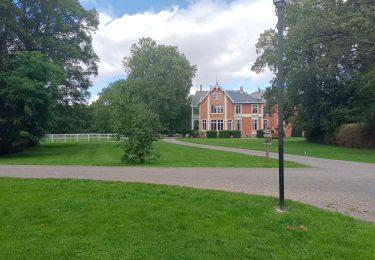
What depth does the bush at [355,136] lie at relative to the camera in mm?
34125

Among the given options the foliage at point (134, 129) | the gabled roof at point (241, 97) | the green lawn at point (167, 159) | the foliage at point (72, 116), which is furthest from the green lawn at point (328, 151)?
the gabled roof at point (241, 97)

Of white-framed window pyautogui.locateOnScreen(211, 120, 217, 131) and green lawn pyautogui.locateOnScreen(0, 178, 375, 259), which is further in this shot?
white-framed window pyautogui.locateOnScreen(211, 120, 217, 131)

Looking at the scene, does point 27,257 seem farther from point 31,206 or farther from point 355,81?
point 355,81

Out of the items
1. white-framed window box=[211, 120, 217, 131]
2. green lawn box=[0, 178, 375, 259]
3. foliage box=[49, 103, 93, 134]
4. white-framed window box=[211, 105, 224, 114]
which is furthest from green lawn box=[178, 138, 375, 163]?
white-framed window box=[211, 105, 224, 114]

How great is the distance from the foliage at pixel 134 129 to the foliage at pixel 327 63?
8910 millimetres

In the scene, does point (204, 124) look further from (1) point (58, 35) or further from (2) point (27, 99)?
(2) point (27, 99)

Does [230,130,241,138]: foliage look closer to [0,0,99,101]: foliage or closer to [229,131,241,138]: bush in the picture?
[229,131,241,138]: bush

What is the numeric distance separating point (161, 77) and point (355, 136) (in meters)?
39.5

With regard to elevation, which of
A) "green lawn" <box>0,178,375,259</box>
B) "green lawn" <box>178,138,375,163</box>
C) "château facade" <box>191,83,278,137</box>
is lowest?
"green lawn" <box>178,138,375,163</box>

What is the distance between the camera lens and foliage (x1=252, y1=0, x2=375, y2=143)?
1880 cm

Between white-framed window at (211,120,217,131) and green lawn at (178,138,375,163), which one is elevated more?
white-framed window at (211,120,217,131)

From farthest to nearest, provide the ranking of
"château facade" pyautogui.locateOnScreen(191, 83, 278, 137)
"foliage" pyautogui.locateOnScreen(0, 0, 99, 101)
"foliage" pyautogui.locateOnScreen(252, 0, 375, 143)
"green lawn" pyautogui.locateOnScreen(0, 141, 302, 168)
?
"château facade" pyautogui.locateOnScreen(191, 83, 278, 137), "foliage" pyautogui.locateOnScreen(0, 0, 99, 101), "foliage" pyautogui.locateOnScreen(252, 0, 375, 143), "green lawn" pyautogui.locateOnScreen(0, 141, 302, 168)

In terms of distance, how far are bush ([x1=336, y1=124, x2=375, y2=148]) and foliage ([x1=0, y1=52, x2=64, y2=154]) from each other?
83.7 feet

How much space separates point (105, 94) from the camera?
307 ft
